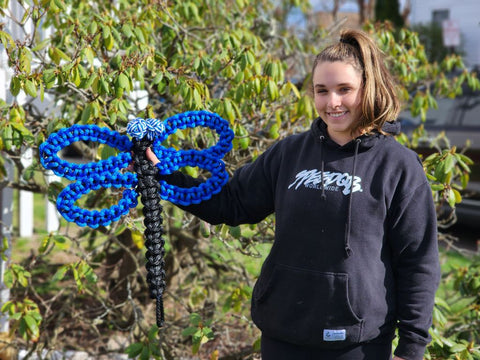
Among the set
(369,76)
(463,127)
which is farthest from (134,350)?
(463,127)

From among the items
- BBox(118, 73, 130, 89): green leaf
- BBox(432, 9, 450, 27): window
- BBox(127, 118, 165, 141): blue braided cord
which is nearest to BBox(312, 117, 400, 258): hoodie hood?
BBox(127, 118, 165, 141): blue braided cord

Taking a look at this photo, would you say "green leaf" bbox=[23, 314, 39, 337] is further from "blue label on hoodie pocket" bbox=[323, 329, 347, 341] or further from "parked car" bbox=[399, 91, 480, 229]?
"parked car" bbox=[399, 91, 480, 229]

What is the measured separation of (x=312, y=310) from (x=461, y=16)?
18.2m

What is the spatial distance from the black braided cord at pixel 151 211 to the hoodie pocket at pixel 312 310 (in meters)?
0.37

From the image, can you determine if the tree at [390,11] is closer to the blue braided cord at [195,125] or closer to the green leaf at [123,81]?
the green leaf at [123,81]

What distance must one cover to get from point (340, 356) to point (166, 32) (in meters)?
1.98

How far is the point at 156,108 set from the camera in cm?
318

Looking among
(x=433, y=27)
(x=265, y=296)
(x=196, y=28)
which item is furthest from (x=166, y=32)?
(x=433, y=27)

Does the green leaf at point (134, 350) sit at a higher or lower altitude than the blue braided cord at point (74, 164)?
lower

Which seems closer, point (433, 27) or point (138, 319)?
point (138, 319)

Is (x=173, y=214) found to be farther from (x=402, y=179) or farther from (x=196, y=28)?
(x=402, y=179)

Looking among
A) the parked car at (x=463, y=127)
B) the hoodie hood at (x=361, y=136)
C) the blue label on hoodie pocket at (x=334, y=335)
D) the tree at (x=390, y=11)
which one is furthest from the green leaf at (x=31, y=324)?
the tree at (x=390, y=11)

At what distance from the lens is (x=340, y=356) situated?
6.13ft

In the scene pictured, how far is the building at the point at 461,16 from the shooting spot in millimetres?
17516
